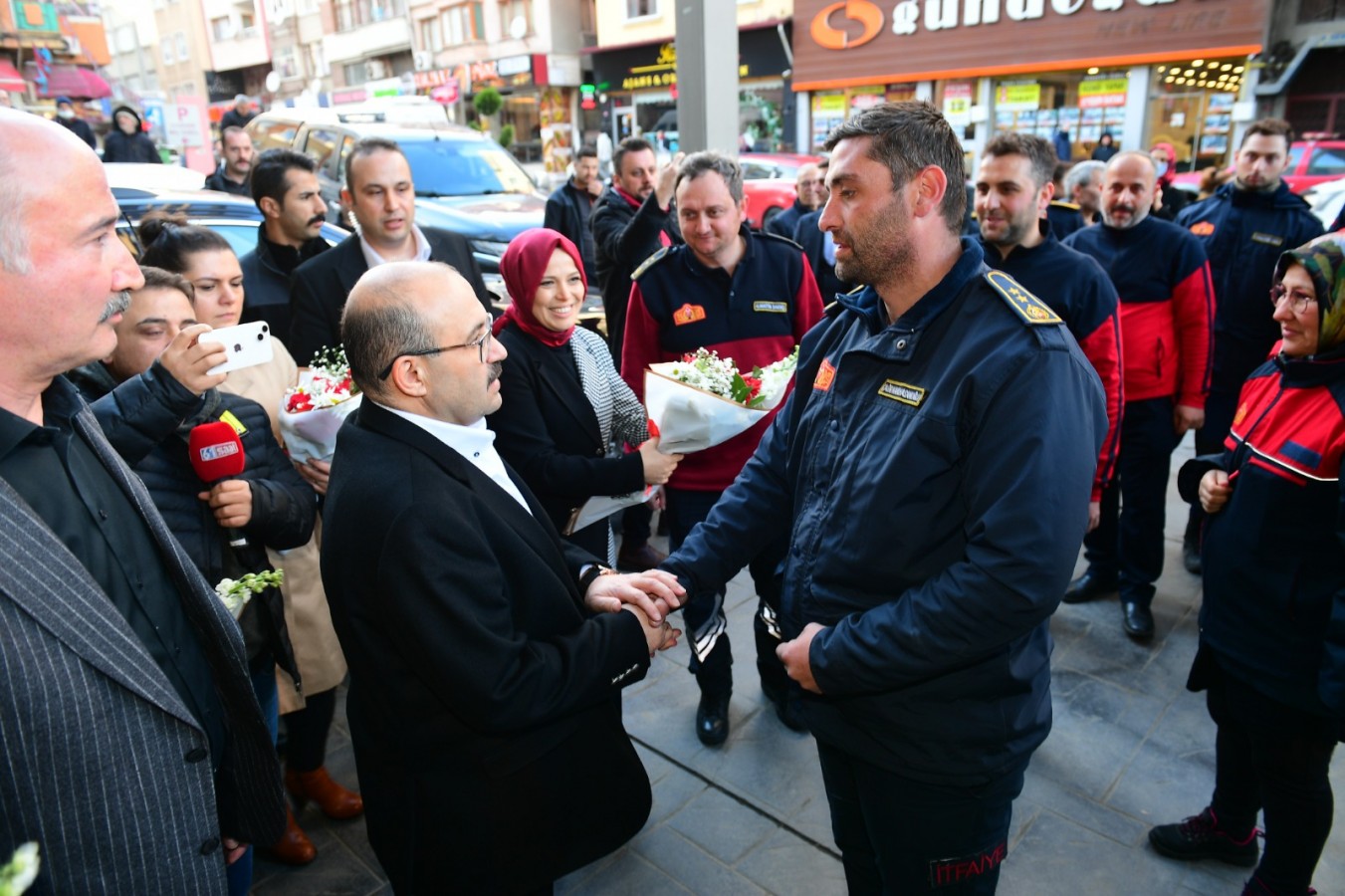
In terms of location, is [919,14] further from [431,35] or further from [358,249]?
[431,35]

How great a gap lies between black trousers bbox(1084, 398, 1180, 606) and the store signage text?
19.5m

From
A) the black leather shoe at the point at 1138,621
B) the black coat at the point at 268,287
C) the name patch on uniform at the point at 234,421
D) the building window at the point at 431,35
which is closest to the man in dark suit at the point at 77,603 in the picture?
the name patch on uniform at the point at 234,421

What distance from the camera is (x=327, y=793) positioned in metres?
2.90

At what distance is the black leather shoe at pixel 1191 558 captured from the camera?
175 inches

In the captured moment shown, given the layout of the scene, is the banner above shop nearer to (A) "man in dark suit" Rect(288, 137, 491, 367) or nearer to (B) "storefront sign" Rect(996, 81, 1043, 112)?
(B) "storefront sign" Rect(996, 81, 1043, 112)

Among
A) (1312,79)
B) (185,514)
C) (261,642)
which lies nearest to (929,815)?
(261,642)

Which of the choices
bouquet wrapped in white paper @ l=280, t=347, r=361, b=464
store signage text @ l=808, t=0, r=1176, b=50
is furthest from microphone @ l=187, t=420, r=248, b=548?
store signage text @ l=808, t=0, r=1176, b=50

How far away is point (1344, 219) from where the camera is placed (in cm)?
431

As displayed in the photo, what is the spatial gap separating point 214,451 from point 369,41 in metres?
45.0

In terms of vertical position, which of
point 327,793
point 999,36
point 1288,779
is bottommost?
point 327,793

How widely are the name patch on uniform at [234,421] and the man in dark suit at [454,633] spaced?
774mm

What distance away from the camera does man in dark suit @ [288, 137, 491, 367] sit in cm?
340

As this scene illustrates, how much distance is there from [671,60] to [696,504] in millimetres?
29386

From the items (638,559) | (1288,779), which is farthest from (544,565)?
(638,559)
